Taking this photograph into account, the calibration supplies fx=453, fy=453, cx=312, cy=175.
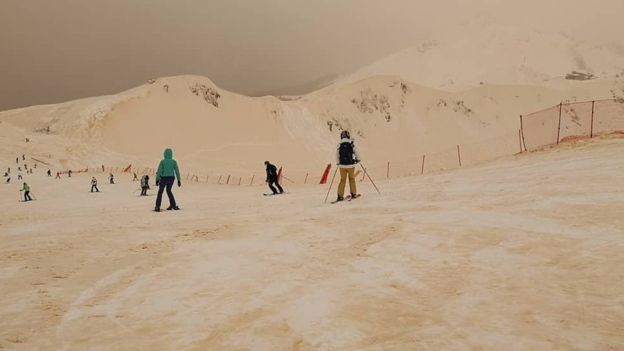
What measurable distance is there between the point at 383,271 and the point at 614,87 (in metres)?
99.6

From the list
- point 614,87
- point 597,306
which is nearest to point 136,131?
point 597,306

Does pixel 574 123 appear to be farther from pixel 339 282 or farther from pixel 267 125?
pixel 267 125

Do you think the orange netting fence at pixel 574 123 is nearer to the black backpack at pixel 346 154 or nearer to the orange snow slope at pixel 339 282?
the black backpack at pixel 346 154

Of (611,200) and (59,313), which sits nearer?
(59,313)

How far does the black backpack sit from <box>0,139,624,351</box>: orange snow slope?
156 inches

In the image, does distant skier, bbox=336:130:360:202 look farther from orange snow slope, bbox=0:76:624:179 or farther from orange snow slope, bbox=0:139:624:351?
orange snow slope, bbox=0:76:624:179

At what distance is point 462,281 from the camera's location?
4.76 m

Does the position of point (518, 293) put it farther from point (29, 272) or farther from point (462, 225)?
point (29, 272)

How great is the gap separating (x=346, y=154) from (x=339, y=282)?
840cm

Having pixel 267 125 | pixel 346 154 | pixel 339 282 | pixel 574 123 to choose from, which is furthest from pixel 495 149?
pixel 339 282

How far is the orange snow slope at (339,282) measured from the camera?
11.8ft

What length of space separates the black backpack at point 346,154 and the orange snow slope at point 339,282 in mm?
3960

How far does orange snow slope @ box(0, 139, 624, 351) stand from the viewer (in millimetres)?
3609

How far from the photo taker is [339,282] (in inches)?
196
